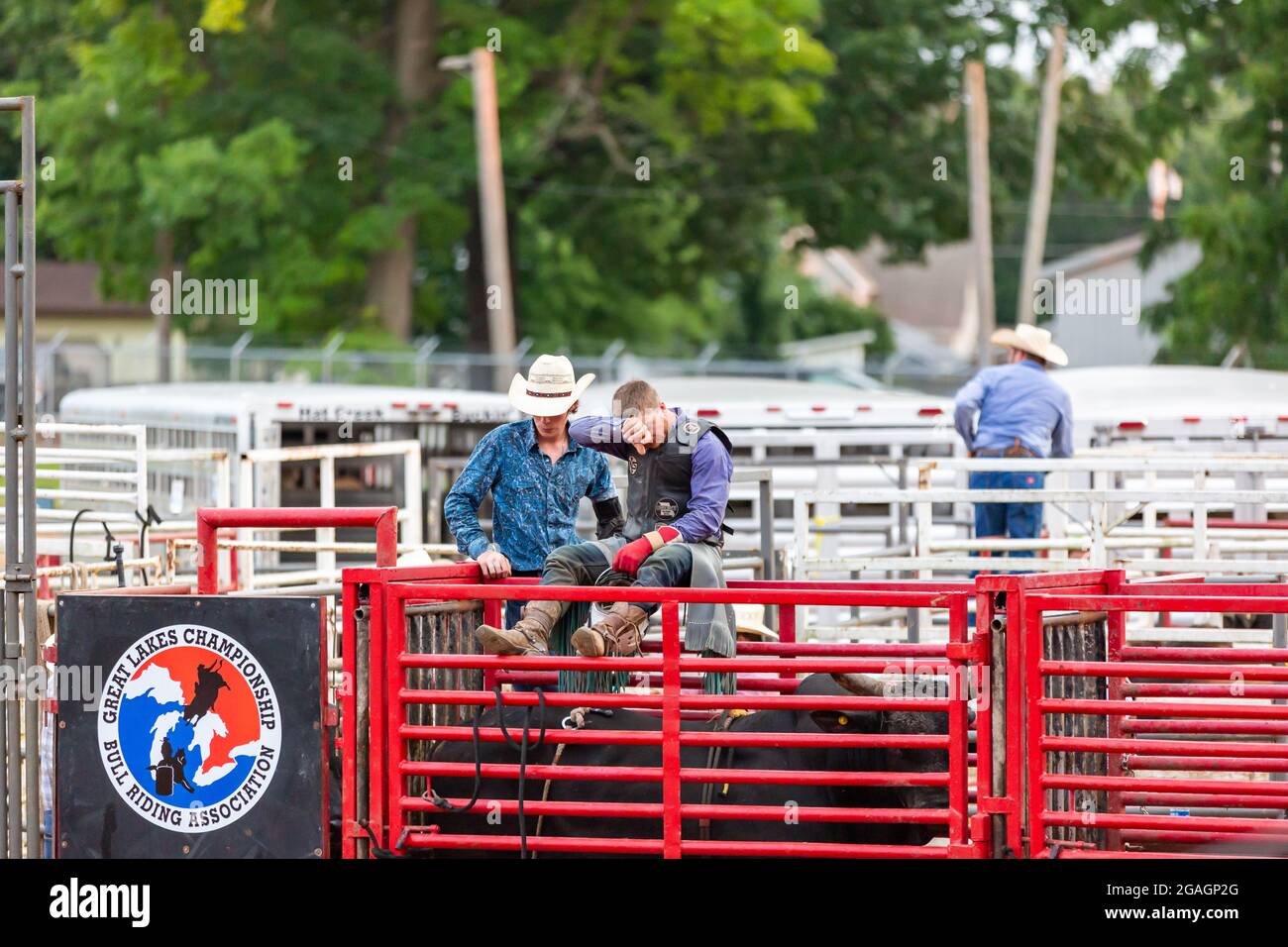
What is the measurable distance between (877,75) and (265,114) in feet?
39.6

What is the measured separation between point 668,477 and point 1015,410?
5.96 m

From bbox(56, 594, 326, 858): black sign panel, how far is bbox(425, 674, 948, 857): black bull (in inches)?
20.5

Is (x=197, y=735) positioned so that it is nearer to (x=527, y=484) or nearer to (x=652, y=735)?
(x=652, y=735)

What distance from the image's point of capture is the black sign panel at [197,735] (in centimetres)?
652

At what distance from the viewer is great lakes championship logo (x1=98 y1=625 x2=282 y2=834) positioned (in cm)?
654

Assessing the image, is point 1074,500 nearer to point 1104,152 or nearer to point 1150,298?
point 1104,152

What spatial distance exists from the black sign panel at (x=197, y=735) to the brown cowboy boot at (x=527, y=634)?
0.59 metres

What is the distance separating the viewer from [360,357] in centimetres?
3133

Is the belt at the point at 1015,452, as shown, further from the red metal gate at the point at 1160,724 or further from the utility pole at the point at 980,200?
the utility pole at the point at 980,200

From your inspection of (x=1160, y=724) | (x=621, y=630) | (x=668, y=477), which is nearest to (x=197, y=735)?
(x=621, y=630)

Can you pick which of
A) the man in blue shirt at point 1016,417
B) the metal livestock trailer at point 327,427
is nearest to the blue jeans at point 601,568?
the man in blue shirt at point 1016,417

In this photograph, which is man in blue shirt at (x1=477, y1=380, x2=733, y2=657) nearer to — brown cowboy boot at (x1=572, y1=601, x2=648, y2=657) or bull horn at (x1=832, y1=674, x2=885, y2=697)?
brown cowboy boot at (x1=572, y1=601, x2=648, y2=657)

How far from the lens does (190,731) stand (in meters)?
6.55
